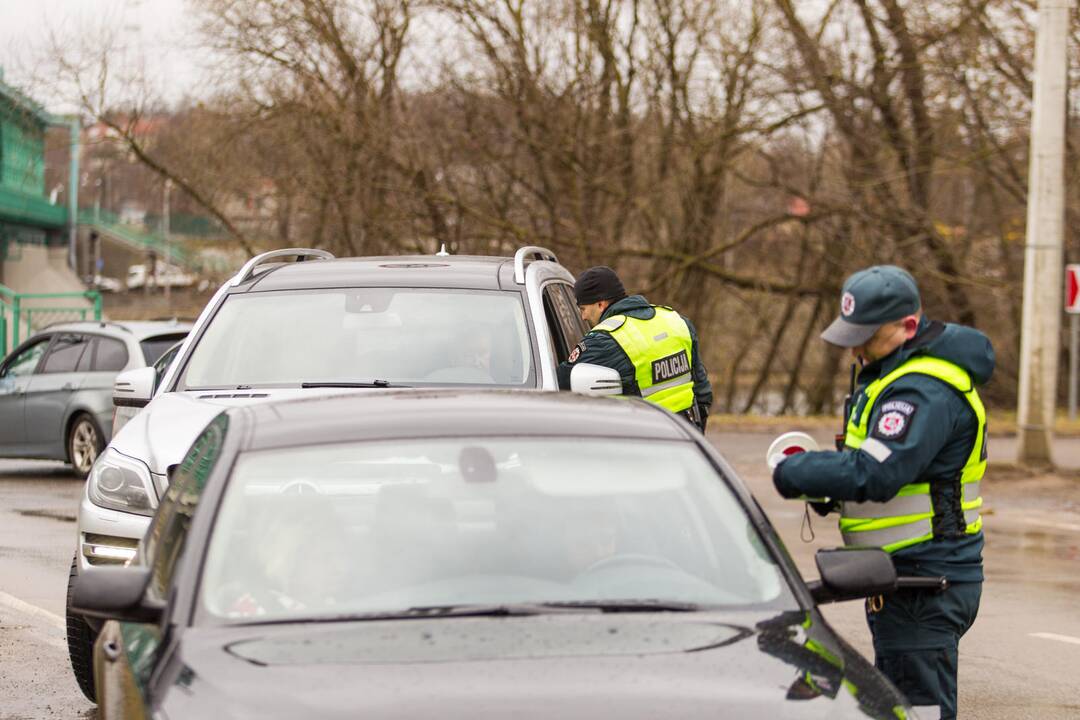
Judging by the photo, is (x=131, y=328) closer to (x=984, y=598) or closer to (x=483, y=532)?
(x=984, y=598)

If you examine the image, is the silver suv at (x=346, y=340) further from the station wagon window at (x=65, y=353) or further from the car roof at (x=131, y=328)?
the station wagon window at (x=65, y=353)

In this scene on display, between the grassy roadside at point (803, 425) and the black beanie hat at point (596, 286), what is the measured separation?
12705 millimetres

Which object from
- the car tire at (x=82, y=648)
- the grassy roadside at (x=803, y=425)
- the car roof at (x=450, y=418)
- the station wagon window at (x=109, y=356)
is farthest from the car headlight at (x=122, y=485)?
the grassy roadside at (x=803, y=425)

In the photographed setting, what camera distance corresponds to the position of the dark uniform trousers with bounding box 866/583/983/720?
4488 millimetres

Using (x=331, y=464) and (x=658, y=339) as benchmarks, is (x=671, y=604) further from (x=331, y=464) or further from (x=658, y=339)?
(x=658, y=339)

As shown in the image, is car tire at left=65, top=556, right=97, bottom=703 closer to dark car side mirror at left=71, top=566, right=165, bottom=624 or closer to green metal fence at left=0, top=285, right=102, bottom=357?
dark car side mirror at left=71, top=566, right=165, bottom=624

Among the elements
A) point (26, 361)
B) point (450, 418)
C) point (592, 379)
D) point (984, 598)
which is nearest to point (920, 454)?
point (450, 418)

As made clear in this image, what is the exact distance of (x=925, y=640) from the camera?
14.7ft

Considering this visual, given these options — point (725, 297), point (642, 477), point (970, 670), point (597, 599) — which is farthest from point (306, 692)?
point (725, 297)

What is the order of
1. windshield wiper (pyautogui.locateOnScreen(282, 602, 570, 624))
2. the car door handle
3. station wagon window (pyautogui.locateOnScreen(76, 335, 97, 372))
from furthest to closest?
station wagon window (pyautogui.locateOnScreen(76, 335, 97, 372))
the car door handle
windshield wiper (pyautogui.locateOnScreen(282, 602, 570, 624))

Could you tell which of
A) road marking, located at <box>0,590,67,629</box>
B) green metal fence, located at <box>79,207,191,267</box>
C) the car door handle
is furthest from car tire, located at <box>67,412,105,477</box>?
green metal fence, located at <box>79,207,191,267</box>

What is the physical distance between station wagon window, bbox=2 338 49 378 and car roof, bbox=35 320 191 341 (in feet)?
1.27

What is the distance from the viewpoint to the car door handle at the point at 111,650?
387 cm

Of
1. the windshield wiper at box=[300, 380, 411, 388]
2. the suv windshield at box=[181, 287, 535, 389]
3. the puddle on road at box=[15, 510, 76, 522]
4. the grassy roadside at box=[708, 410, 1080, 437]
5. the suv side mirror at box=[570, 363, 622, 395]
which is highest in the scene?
the suv windshield at box=[181, 287, 535, 389]
